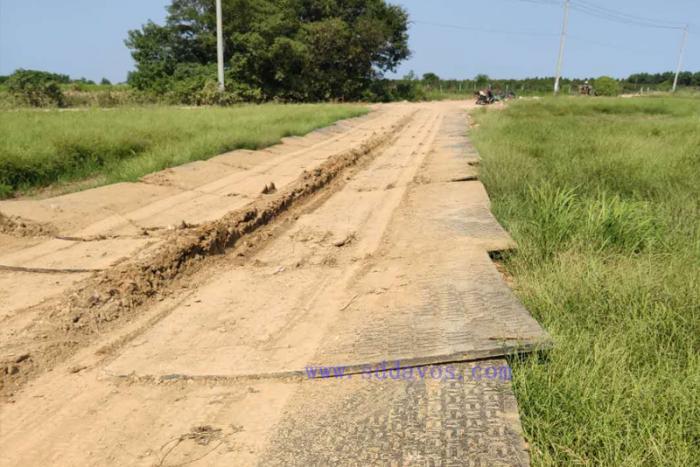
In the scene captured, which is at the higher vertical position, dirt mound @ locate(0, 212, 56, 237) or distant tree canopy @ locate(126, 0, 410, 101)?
distant tree canopy @ locate(126, 0, 410, 101)

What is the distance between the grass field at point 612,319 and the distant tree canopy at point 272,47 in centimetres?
2385

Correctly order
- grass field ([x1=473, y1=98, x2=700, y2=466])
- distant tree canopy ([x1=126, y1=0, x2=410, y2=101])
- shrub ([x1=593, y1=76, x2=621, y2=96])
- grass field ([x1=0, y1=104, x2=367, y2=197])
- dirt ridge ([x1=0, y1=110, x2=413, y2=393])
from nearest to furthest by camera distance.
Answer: grass field ([x1=473, y1=98, x2=700, y2=466])
dirt ridge ([x1=0, y1=110, x2=413, y2=393])
grass field ([x1=0, y1=104, x2=367, y2=197])
distant tree canopy ([x1=126, y1=0, x2=410, y2=101])
shrub ([x1=593, y1=76, x2=621, y2=96])

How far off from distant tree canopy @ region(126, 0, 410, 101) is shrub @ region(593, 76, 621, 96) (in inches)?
722

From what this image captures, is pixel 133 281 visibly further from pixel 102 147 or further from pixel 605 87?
pixel 605 87

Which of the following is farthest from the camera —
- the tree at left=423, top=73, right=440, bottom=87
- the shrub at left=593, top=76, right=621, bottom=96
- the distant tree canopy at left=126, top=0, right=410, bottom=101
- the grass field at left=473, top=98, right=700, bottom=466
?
the tree at left=423, top=73, right=440, bottom=87

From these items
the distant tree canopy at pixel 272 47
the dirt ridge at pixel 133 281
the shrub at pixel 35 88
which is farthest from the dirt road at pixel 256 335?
the distant tree canopy at pixel 272 47

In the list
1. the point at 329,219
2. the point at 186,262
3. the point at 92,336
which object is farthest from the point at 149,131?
the point at 92,336

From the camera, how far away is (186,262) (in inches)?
143

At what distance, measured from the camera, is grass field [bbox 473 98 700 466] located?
1722 millimetres

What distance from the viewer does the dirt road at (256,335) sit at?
1.79 meters

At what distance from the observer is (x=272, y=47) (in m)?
30.2

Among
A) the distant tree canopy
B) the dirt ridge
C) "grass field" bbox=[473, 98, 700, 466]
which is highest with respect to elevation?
the distant tree canopy

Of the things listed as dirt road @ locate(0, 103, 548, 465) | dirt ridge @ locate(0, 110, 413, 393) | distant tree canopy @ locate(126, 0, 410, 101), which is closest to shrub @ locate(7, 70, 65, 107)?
distant tree canopy @ locate(126, 0, 410, 101)

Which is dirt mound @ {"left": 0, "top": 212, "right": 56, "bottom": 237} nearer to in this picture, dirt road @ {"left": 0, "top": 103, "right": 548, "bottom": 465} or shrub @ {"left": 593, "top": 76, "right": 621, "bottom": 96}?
dirt road @ {"left": 0, "top": 103, "right": 548, "bottom": 465}
